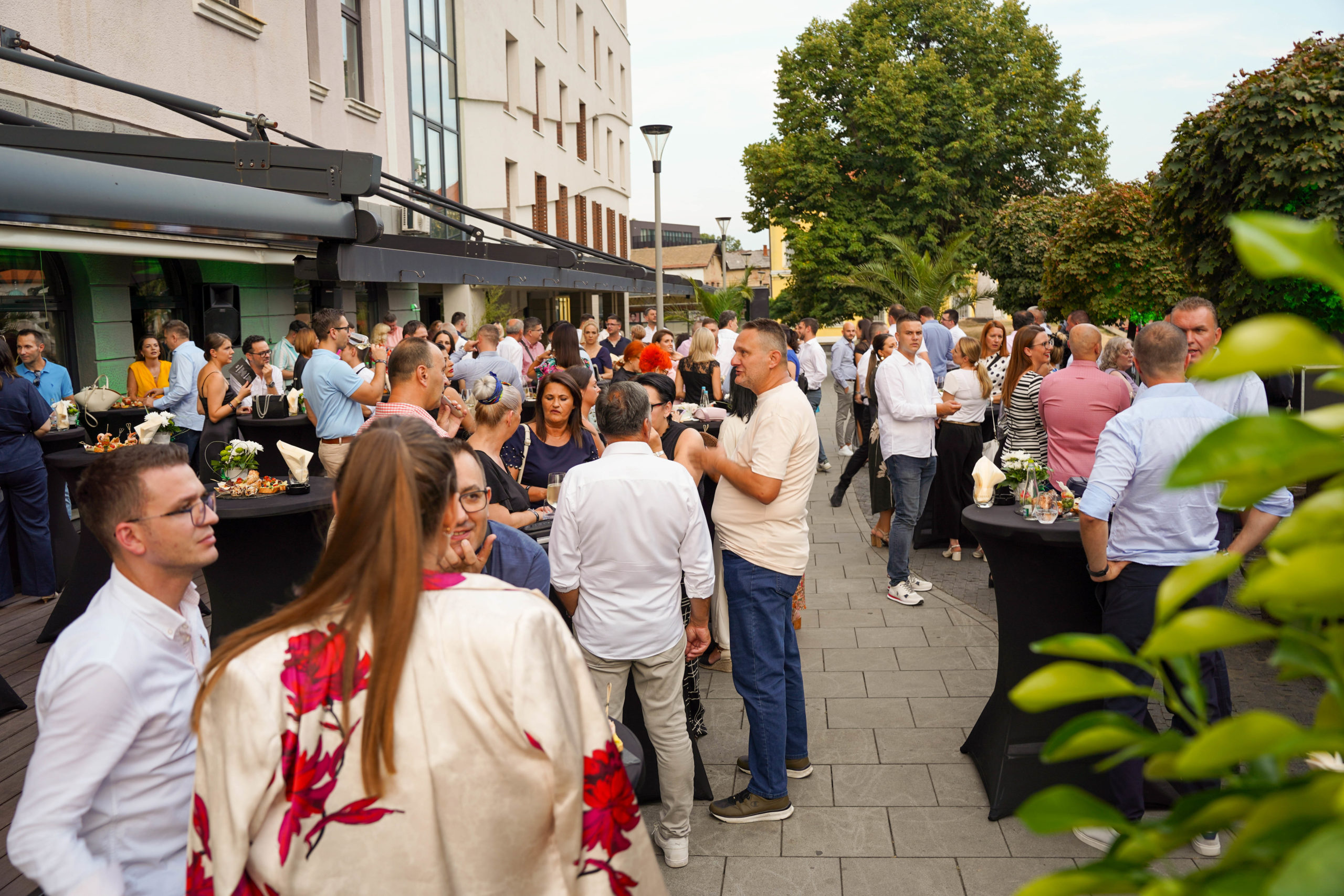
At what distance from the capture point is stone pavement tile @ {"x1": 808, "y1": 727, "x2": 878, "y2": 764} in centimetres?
488

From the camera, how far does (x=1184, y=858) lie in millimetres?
3850

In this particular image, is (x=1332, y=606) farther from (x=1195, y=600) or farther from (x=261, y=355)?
(x=261, y=355)

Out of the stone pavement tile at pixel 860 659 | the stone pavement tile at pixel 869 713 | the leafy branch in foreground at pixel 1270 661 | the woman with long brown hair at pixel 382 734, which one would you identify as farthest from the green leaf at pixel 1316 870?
the stone pavement tile at pixel 860 659

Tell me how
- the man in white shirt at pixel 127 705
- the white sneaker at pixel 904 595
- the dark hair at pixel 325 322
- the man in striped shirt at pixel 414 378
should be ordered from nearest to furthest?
the man in white shirt at pixel 127 705
the man in striped shirt at pixel 414 378
the dark hair at pixel 325 322
the white sneaker at pixel 904 595

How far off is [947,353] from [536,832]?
11866mm

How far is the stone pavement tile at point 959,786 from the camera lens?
4410 mm

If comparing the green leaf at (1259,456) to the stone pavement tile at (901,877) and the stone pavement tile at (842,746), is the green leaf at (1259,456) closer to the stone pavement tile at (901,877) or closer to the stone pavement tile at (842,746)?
the stone pavement tile at (901,877)

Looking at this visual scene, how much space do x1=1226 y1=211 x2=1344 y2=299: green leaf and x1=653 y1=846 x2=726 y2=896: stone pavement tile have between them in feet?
12.1

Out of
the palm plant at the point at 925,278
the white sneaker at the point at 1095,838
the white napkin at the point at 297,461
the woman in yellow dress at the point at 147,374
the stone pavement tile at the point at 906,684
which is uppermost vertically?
the palm plant at the point at 925,278

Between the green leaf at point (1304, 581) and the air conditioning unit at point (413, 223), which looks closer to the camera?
the green leaf at point (1304, 581)

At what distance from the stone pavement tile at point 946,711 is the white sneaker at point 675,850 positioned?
1699mm

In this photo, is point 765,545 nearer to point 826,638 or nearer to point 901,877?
point 901,877

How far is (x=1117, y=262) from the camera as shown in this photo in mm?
15820

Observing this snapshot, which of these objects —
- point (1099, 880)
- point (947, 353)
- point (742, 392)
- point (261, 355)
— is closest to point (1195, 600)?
point (742, 392)
